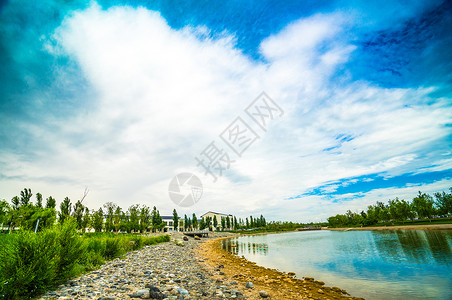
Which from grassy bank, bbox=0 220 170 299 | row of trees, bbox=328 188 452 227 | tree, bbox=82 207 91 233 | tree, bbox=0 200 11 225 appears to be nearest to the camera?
grassy bank, bbox=0 220 170 299

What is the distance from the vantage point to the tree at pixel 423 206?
63.4 metres

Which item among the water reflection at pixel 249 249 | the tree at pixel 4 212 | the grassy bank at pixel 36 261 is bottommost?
the water reflection at pixel 249 249

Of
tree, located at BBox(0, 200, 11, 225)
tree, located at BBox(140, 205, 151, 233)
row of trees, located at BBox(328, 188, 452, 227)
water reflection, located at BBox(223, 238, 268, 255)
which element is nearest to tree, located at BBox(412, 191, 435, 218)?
row of trees, located at BBox(328, 188, 452, 227)

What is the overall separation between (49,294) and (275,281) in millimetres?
10912

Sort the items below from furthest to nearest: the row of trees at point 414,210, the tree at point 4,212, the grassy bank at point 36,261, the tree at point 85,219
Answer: the row of trees at point 414,210 → the tree at point 85,219 → the tree at point 4,212 → the grassy bank at point 36,261

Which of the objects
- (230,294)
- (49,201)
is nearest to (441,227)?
(230,294)

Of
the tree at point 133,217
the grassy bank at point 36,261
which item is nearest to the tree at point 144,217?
the tree at point 133,217

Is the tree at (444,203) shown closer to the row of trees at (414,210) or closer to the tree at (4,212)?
the row of trees at (414,210)

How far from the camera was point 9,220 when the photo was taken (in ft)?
105

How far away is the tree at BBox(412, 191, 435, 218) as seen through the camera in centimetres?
6340

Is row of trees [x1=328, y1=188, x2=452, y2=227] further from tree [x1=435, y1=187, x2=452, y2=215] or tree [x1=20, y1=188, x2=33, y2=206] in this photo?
tree [x1=20, y1=188, x2=33, y2=206]

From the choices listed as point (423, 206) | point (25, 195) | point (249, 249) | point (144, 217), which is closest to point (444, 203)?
point (423, 206)

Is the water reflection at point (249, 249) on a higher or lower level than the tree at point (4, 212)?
lower

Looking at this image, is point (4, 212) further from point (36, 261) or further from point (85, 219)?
point (36, 261)
